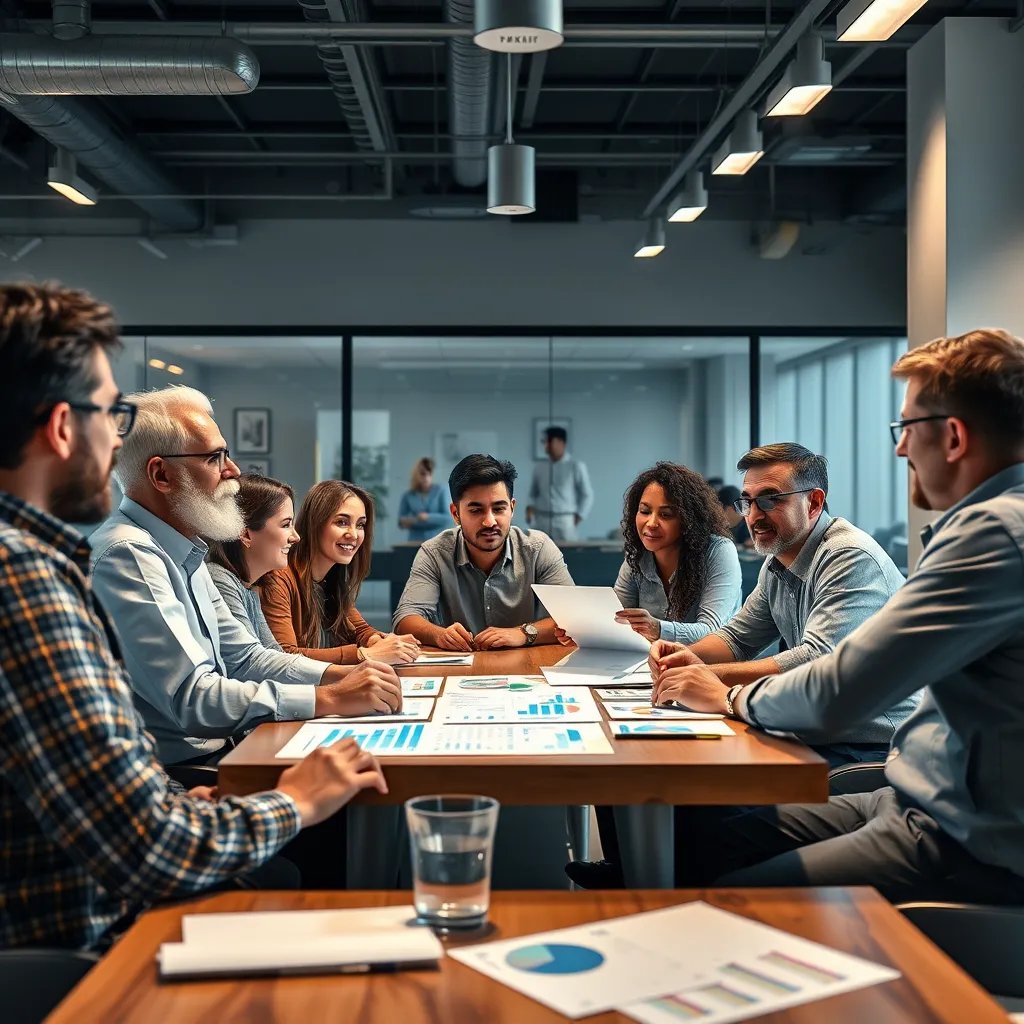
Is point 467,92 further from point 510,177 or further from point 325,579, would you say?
point 325,579

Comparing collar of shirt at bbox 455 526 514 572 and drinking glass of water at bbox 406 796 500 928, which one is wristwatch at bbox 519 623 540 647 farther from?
drinking glass of water at bbox 406 796 500 928

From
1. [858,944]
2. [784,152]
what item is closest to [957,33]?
[784,152]

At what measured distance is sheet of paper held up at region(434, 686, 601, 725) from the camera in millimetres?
2251

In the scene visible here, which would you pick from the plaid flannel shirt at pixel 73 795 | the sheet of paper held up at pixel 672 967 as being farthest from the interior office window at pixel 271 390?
the sheet of paper held up at pixel 672 967

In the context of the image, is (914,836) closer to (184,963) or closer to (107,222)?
(184,963)

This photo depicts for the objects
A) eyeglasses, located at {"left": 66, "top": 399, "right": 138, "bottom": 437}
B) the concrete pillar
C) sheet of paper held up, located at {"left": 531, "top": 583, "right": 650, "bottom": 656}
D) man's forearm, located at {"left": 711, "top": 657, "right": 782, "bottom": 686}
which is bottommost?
man's forearm, located at {"left": 711, "top": 657, "right": 782, "bottom": 686}

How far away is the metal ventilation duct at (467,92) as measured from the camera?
524 centimetres

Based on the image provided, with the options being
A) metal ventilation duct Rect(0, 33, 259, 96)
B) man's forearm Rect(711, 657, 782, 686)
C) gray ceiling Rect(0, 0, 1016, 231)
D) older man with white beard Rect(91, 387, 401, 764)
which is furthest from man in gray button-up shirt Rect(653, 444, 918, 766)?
metal ventilation duct Rect(0, 33, 259, 96)

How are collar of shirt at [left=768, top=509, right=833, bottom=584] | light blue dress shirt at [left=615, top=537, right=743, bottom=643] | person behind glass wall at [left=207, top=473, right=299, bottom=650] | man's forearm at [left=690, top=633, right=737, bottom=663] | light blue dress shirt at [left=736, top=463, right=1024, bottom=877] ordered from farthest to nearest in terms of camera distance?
light blue dress shirt at [left=615, top=537, right=743, bottom=643]
person behind glass wall at [left=207, top=473, right=299, bottom=650]
man's forearm at [left=690, top=633, right=737, bottom=663]
collar of shirt at [left=768, top=509, right=833, bottom=584]
light blue dress shirt at [left=736, top=463, right=1024, bottom=877]

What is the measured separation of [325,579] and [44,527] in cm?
259

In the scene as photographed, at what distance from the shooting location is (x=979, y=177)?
5.22m

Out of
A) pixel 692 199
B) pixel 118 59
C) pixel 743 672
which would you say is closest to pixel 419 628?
pixel 743 672

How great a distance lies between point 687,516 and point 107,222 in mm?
6382

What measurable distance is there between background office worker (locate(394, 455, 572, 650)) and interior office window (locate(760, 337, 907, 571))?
16.1ft
